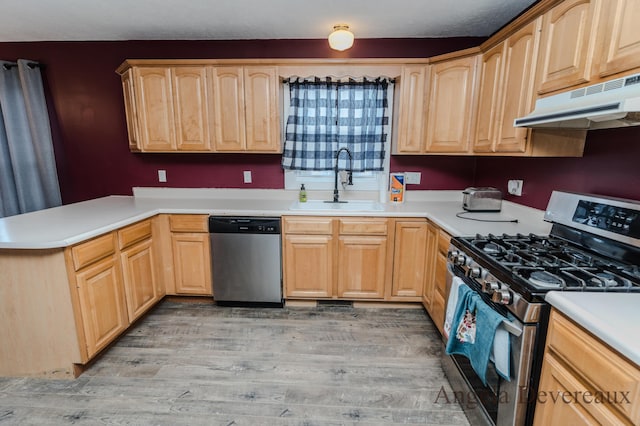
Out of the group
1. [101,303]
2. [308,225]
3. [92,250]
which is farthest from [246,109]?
[101,303]

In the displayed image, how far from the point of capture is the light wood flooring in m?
1.64

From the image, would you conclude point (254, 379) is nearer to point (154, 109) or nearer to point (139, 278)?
point (139, 278)

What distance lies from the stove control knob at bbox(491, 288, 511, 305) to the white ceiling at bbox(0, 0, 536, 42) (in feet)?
6.50

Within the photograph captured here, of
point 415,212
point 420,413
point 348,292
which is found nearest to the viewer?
point 420,413

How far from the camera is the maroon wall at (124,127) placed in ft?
9.36

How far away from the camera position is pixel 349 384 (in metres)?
1.86

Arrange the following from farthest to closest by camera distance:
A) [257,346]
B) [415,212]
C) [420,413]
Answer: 1. [415,212]
2. [257,346]
3. [420,413]

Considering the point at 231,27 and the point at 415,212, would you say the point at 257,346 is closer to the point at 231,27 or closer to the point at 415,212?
the point at 415,212

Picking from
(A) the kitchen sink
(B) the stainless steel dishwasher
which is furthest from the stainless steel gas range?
(B) the stainless steel dishwasher

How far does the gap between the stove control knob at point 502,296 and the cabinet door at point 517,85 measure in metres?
1.04

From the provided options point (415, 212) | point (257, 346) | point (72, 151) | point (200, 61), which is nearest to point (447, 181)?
point (415, 212)

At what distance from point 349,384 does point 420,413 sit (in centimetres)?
41

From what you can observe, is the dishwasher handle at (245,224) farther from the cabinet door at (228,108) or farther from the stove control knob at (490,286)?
the stove control knob at (490,286)

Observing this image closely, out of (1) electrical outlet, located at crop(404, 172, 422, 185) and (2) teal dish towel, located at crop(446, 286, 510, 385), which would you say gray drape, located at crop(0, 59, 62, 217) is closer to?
(1) electrical outlet, located at crop(404, 172, 422, 185)
